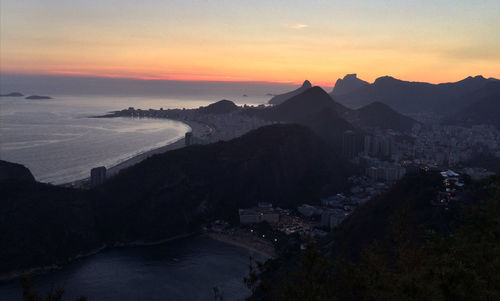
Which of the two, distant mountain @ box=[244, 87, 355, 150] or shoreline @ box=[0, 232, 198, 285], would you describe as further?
distant mountain @ box=[244, 87, 355, 150]

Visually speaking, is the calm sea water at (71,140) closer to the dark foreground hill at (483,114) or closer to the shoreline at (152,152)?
the shoreline at (152,152)

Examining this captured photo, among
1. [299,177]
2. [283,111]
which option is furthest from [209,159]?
[283,111]

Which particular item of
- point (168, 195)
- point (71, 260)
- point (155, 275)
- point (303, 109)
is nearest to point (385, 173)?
point (168, 195)

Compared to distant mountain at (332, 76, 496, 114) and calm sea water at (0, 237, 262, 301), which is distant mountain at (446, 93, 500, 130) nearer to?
distant mountain at (332, 76, 496, 114)

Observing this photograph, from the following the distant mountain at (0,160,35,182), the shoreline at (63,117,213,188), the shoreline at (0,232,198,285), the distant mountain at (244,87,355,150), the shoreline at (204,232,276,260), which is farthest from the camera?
the distant mountain at (244,87,355,150)

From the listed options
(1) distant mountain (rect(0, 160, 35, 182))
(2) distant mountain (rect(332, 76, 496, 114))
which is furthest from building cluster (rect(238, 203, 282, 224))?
(2) distant mountain (rect(332, 76, 496, 114))

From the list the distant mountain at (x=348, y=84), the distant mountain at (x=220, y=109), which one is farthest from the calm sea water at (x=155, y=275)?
the distant mountain at (x=348, y=84)

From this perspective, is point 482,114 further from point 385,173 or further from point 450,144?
point 385,173
